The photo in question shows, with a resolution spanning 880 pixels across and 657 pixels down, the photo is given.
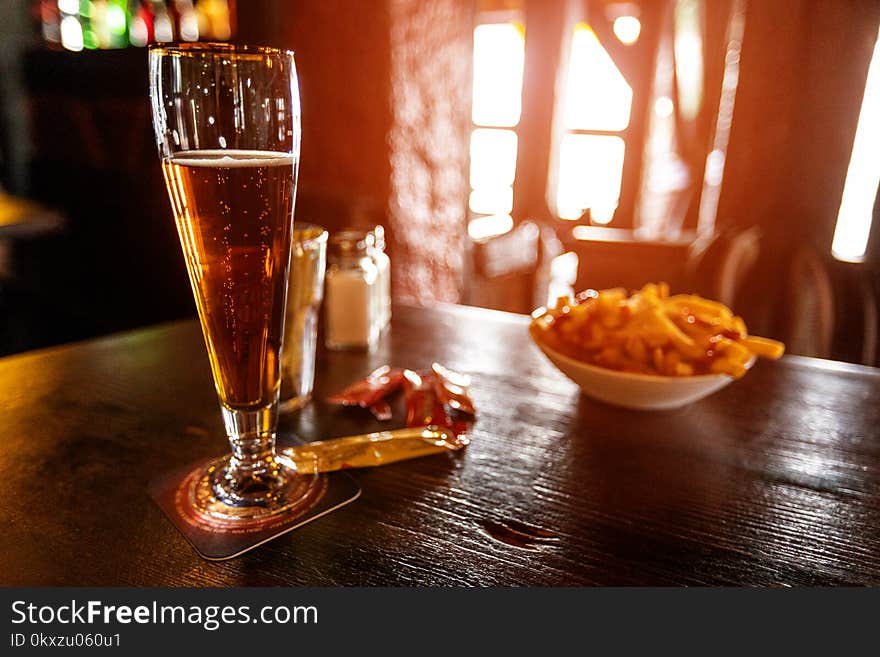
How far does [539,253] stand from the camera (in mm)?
3029

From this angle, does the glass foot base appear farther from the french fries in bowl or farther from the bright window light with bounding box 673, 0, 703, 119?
the bright window light with bounding box 673, 0, 703, 119

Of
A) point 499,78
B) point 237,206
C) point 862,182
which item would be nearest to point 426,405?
point 237,206

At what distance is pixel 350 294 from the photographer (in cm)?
116

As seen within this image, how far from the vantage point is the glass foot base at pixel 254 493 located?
65 centimetres

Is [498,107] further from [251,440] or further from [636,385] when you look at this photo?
[251,440]

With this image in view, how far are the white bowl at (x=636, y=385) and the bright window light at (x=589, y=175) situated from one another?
11.1ft

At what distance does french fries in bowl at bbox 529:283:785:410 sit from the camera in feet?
2.75

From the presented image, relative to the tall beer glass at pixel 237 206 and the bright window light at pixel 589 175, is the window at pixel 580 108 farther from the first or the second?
the tall beer glass at pixel 237 206

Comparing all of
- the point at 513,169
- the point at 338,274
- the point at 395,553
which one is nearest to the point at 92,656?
the point at 395,553

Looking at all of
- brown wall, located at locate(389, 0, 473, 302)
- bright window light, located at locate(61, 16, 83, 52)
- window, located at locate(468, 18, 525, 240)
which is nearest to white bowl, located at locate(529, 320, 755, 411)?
brown wall, located at locate(389, 0, 473, 302)

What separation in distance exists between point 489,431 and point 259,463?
309mm

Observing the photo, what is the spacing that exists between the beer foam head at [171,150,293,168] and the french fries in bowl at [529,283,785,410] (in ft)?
1.62

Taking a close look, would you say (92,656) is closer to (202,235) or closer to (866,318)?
(202,235)

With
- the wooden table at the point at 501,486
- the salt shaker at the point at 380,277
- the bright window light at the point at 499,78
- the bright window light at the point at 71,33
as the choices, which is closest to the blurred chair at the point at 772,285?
the wooden table at the point at 501,486
